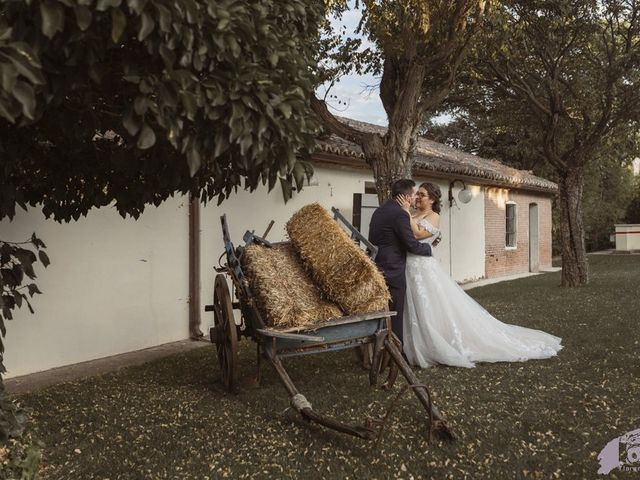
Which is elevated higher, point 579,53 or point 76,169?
point 579,53

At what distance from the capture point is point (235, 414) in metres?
4.04

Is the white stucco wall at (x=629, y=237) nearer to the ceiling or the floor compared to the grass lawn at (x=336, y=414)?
nearer to the ceiling

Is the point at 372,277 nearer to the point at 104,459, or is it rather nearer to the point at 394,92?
the point at 104,459

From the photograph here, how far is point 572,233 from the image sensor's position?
11.7m

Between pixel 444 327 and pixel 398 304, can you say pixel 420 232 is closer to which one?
pixel 398 304

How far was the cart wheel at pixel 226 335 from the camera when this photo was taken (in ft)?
14.4

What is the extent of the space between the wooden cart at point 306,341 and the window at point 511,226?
13.2 m

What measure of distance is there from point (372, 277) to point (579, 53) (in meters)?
10.1

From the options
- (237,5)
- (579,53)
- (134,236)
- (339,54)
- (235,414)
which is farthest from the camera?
(579,53)

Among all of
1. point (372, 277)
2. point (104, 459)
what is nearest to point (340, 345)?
point (372, 277)

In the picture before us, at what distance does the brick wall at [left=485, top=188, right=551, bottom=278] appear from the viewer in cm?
1526

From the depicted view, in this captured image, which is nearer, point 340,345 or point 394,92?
point 340,345

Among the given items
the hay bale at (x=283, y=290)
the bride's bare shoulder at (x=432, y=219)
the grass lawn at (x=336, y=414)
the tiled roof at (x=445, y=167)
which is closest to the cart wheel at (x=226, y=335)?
the grass lawn at (x=336, y=414)

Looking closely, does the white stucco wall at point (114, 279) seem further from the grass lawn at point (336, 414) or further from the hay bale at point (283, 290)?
the hay bale at point (283, 290)
